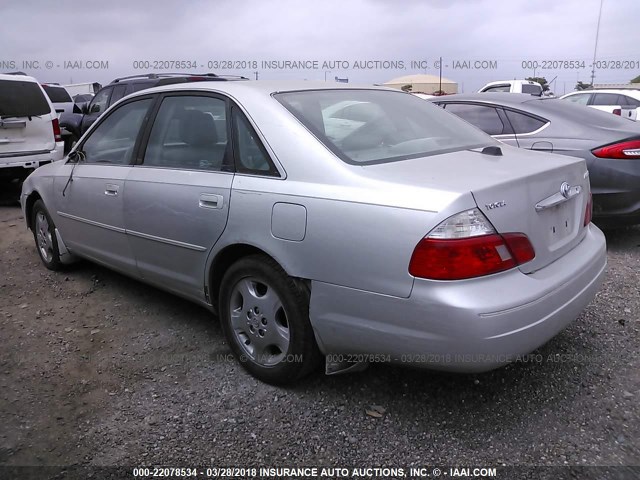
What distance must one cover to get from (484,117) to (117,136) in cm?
354

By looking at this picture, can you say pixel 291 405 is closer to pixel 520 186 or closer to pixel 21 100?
pixel 520 186

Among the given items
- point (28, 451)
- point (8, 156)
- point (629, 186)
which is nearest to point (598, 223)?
point (629, 186)

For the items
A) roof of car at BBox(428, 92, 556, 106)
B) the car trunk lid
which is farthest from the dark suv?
the car trunk lid

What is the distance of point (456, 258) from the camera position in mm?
2154

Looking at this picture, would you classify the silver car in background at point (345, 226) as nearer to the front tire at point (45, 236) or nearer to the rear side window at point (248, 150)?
the rear side window at point (248, 150)

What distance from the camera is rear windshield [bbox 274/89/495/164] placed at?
2.75 m

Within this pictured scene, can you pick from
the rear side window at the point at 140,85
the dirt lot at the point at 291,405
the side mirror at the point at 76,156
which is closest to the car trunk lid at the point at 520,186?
the dirt lot at the point at 291,405

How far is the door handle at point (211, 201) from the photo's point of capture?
291 cm

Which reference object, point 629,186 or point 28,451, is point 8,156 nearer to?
point 28,451

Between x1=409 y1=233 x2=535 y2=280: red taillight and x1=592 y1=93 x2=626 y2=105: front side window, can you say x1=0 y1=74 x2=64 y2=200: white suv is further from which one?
x1=592 y1=93 x2=626 y2=105: front side window

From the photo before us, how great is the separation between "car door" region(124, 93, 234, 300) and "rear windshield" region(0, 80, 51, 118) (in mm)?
6015

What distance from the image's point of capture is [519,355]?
7.49 feet

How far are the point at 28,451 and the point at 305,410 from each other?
1261 mm

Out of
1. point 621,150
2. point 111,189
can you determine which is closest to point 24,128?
point 111,189
